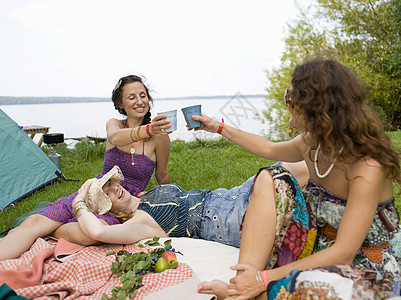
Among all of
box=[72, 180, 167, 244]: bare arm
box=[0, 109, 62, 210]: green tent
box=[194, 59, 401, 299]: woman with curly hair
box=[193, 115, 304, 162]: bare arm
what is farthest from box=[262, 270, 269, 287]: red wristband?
box=[0, 109, 62, 210]: green tent

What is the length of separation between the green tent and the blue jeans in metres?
2.33

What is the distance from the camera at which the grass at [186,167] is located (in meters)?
4.28

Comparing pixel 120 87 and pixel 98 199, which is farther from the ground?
pixel 120 87

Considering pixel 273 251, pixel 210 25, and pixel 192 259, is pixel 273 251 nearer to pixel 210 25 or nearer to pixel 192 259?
pixel 192 259

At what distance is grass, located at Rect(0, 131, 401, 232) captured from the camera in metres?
4.28

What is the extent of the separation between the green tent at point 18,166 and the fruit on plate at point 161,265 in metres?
2.39

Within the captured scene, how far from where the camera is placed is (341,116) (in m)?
1.76

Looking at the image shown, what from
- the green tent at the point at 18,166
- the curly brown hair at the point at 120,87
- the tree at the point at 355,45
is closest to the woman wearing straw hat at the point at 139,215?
the curly brown hair at the point at 120,87

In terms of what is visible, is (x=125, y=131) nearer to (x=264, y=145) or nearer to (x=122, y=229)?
(x=122, y=229)

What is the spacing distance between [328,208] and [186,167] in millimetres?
3642

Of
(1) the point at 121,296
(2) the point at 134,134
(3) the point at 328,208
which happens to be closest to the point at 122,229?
(1) the point at 121,296

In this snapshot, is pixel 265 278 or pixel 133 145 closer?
pixel 265 278

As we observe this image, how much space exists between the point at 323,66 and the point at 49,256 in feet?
6.76

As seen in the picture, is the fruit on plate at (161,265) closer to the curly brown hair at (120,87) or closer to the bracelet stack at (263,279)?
the bracelet stack at (263,279)
